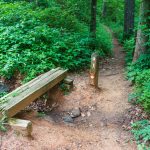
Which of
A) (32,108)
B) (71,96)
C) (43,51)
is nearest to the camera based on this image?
(32,108)

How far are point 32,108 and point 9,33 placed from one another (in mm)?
4230

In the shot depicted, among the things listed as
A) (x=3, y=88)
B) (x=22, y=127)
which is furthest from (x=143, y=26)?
(x=22, y=127)

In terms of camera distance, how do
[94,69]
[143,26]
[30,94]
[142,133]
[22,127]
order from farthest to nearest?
[143,26]
[94,69]
[30,94]
[142,133]
[22,127]

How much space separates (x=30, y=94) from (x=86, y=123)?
5.18ft

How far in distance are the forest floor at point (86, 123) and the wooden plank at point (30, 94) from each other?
440mm

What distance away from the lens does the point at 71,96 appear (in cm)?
805

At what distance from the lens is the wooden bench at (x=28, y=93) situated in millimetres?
5703

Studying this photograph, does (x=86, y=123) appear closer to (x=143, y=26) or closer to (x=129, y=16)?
A: (x=143, y=26)

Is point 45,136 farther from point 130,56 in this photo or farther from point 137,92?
point 130,56

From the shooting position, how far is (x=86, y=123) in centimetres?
686

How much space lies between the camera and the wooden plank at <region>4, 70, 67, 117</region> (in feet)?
18.7

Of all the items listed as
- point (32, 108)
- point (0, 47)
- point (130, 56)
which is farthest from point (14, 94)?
point (130, 56)

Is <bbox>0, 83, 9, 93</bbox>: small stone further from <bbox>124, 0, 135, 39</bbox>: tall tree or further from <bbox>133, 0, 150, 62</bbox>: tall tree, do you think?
<bbox>124, 0, 135, 39</bbox>: tall tree

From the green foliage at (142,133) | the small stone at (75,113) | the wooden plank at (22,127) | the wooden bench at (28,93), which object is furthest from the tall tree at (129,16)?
the wooden plank at (22,127)
